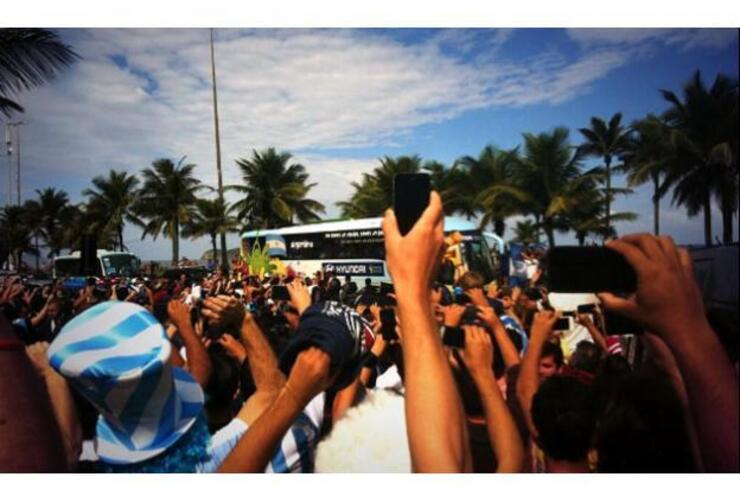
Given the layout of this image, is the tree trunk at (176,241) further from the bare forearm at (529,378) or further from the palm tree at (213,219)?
the bare forearm at (529,378)

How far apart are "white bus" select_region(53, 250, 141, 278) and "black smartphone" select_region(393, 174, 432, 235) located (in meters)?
1.41

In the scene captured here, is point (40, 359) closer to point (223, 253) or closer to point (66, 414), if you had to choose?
point (66, 414)

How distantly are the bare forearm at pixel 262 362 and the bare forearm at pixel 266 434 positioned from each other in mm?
333

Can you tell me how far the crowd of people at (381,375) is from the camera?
4.76 ft

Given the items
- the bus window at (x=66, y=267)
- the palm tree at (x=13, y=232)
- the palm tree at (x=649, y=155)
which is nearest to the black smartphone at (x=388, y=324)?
the palm tree at (x=649, y=155)

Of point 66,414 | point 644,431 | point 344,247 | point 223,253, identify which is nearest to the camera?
point 644,431

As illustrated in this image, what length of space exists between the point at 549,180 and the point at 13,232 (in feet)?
8.31

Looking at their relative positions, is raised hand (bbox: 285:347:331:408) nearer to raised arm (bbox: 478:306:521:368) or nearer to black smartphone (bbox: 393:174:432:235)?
black smartphone (bbox: 393:174:432:235)

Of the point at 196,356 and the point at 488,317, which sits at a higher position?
the point at 488,317

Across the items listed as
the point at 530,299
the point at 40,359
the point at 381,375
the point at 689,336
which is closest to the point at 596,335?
the point at 530,299

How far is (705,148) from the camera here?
253cm

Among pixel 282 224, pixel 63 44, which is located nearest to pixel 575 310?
pixel 282 224

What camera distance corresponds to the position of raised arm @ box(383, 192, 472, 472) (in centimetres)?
145

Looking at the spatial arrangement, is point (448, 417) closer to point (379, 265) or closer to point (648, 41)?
point (379, 265)
